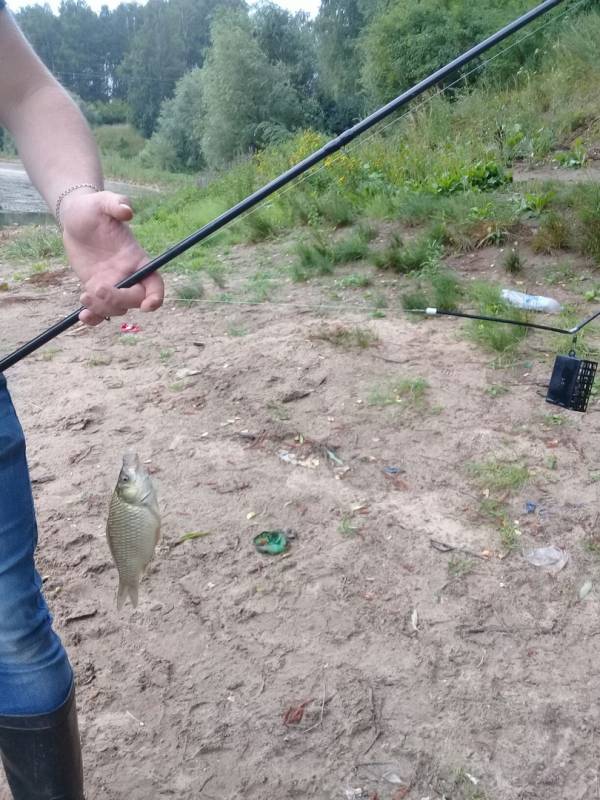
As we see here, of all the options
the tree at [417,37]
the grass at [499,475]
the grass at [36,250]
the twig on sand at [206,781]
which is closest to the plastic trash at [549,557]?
the grass at [499,475]

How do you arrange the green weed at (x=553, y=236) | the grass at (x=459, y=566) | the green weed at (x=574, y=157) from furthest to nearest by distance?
the green weed at (x=574, y=157), the green weed at (x=553, y=236), the grass at (x=459, y=566)

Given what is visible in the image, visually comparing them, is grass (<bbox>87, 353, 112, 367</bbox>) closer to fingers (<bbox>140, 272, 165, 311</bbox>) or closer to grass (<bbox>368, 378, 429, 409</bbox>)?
grass (<bbox>368, 378, 429, 409</bbox>)

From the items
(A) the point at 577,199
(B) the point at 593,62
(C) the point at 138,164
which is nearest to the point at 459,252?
(A) the point at 577,199

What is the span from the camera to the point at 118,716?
2.44 meters

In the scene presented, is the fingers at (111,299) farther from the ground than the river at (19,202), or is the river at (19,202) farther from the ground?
the fingers at (111,299)

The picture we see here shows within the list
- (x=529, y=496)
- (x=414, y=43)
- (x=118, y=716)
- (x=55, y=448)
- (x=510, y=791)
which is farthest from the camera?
(x=414, y=43)

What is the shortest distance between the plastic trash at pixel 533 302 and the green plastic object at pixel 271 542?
109 inches

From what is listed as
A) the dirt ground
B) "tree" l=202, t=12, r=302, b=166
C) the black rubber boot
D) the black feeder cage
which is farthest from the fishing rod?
"tree" l=202, t=12, r=302, b=166

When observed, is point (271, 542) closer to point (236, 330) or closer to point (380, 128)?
point (236, 330)

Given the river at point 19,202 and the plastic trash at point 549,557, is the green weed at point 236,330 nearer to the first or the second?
the plastic trash at point 549,557

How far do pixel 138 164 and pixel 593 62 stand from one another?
117 ft

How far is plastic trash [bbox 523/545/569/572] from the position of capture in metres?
3.02

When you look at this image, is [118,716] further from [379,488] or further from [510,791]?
[379,488]

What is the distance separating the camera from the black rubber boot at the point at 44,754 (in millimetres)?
1771
